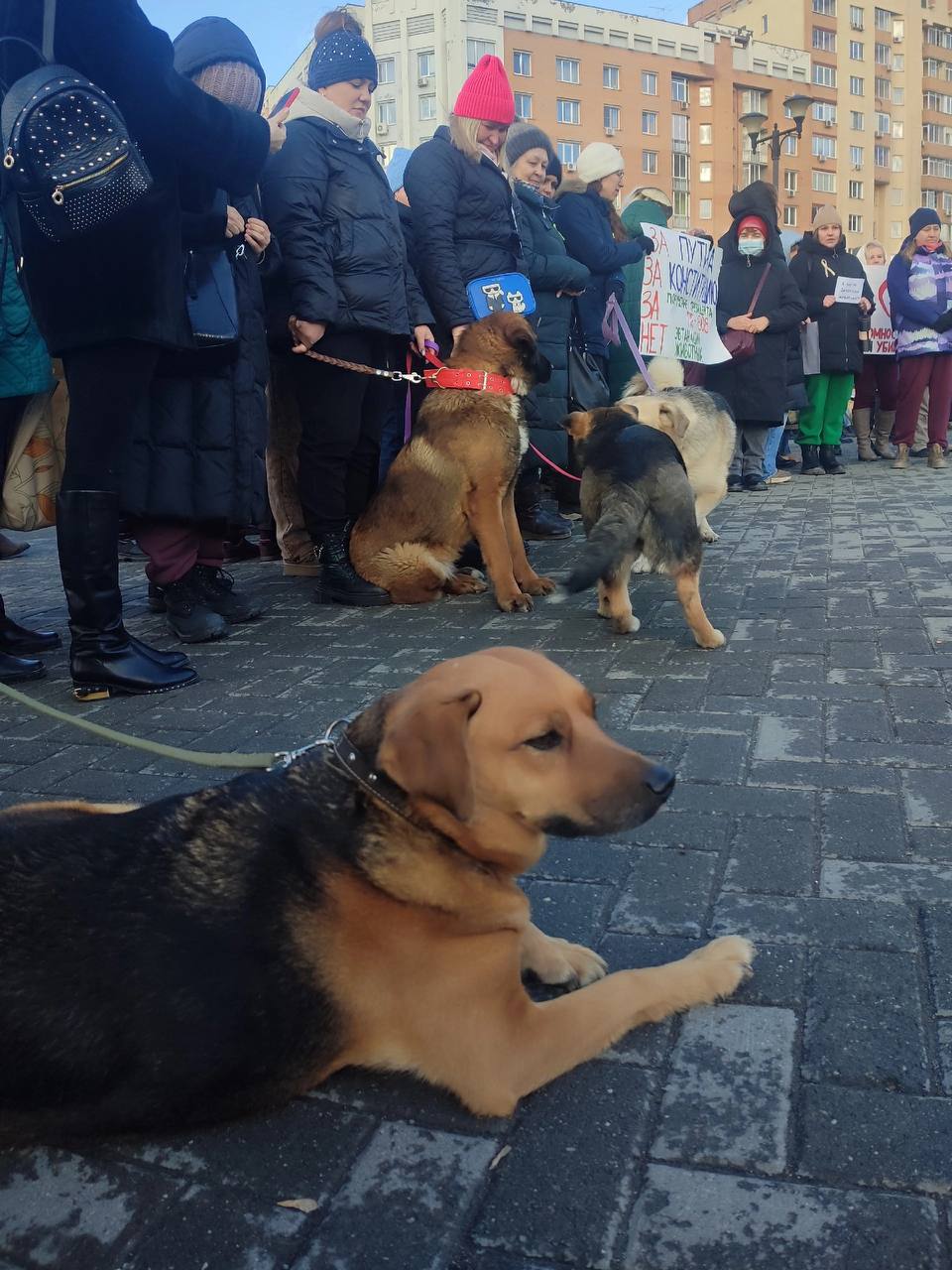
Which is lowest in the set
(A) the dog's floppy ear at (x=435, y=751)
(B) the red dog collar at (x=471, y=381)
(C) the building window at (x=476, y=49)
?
(A) the dog's floppy ear at (x=435, y=751)

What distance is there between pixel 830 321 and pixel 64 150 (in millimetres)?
10479

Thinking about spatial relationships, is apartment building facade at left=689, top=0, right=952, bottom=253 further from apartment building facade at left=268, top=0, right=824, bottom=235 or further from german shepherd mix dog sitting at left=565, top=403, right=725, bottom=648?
german shepherd mix dog sitting at left=565, top=403, right=725, bottom=648

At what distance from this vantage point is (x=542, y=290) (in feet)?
28.0

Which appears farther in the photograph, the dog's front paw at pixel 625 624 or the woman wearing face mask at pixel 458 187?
the woman wearing face mask at pixel 458 187

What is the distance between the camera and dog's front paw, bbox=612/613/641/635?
5.59m

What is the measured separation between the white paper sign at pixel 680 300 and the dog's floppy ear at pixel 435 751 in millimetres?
8768

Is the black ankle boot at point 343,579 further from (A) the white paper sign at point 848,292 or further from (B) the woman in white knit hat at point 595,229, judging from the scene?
(A) the white paper sign at point 848,292

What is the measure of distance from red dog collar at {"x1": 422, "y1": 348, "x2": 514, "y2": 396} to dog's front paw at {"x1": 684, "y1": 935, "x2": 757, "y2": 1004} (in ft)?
15.4

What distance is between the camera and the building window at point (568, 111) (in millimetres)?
76312

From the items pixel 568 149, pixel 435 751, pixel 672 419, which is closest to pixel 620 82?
pixel 568 149

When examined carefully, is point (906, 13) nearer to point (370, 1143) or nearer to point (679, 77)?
point (679, 77)

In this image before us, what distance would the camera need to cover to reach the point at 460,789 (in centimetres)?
196

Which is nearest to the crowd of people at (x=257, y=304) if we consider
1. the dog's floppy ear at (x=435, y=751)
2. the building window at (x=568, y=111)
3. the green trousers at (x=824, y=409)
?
the green trousers at (x=824, y=409)

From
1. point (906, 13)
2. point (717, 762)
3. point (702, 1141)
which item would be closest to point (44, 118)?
point (717, 762)
